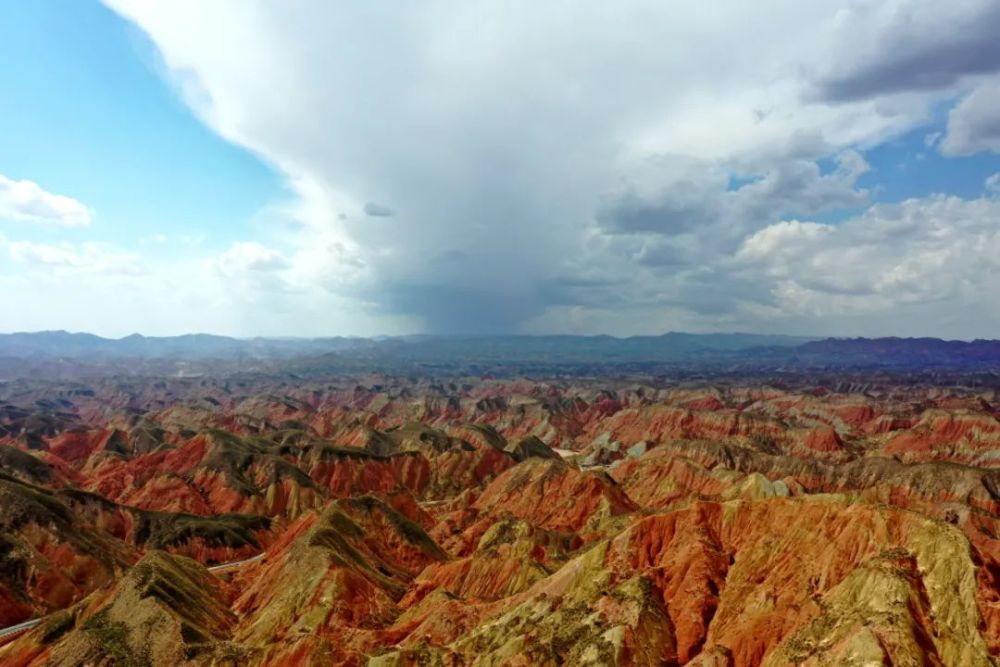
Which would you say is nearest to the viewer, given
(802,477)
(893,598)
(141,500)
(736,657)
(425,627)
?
(893,598)

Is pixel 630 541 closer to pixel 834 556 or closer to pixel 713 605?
pixel 713 605

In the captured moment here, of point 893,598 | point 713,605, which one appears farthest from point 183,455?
point 893,598

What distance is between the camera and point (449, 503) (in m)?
172

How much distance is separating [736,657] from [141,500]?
489 ft

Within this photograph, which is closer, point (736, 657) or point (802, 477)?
point (736, 657)

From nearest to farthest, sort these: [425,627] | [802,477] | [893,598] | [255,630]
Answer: [893,598], [425,627], [255,630], [802,477]

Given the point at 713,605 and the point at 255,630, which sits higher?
the point at 713,605

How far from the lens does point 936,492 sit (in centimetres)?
14512

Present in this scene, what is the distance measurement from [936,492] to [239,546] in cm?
15311

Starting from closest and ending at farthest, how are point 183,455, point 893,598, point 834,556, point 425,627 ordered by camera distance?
point 893,598, point 834,556, point 425,627, point 183,455

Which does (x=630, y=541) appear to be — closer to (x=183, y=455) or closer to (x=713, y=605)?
(x=713, y=605)

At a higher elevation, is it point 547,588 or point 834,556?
point 834,556

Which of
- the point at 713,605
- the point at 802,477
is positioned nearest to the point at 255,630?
the point at 713,605

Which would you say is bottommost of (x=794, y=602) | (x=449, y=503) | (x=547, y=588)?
(x=449, y=503)
